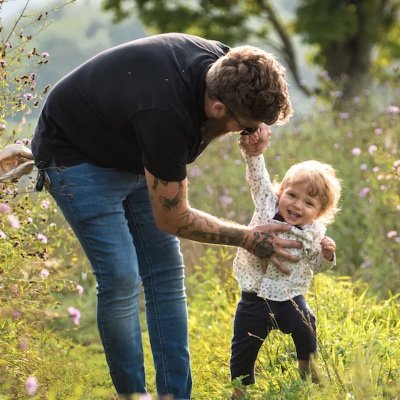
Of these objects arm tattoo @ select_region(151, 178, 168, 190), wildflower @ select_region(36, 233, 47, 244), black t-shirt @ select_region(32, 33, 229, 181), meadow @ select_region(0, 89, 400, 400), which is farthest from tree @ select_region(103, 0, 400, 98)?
arm tattoo @ select_region(151, 178, 168, 190)

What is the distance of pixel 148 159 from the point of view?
11.1ft

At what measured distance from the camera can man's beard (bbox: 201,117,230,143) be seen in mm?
3475

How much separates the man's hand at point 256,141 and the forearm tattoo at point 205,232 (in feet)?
1.40

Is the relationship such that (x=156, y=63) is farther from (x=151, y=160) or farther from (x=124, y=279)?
(x=124, y=279)

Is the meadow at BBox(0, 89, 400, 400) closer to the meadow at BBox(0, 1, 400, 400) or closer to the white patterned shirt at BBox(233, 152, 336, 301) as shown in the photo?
the meadow at BBox(0, 1, 400, 400)

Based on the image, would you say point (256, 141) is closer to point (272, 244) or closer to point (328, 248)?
point (272, 244)

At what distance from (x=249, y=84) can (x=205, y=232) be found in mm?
740

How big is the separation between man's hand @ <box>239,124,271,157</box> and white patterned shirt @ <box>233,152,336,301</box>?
41mm

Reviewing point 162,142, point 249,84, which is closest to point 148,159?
point 162,142

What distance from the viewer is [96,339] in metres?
6.32

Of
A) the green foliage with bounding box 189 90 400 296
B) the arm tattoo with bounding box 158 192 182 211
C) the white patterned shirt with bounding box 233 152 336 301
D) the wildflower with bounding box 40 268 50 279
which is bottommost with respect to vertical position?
the green foliage with bounding box 189 90 400 296

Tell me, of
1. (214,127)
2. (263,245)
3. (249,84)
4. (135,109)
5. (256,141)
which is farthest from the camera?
(256,141)

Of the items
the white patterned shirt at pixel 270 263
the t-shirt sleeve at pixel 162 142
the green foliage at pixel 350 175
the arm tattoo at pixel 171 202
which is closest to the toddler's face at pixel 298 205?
the white patterned shirt at pixel 270 263

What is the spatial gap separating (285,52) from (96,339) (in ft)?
49.6
